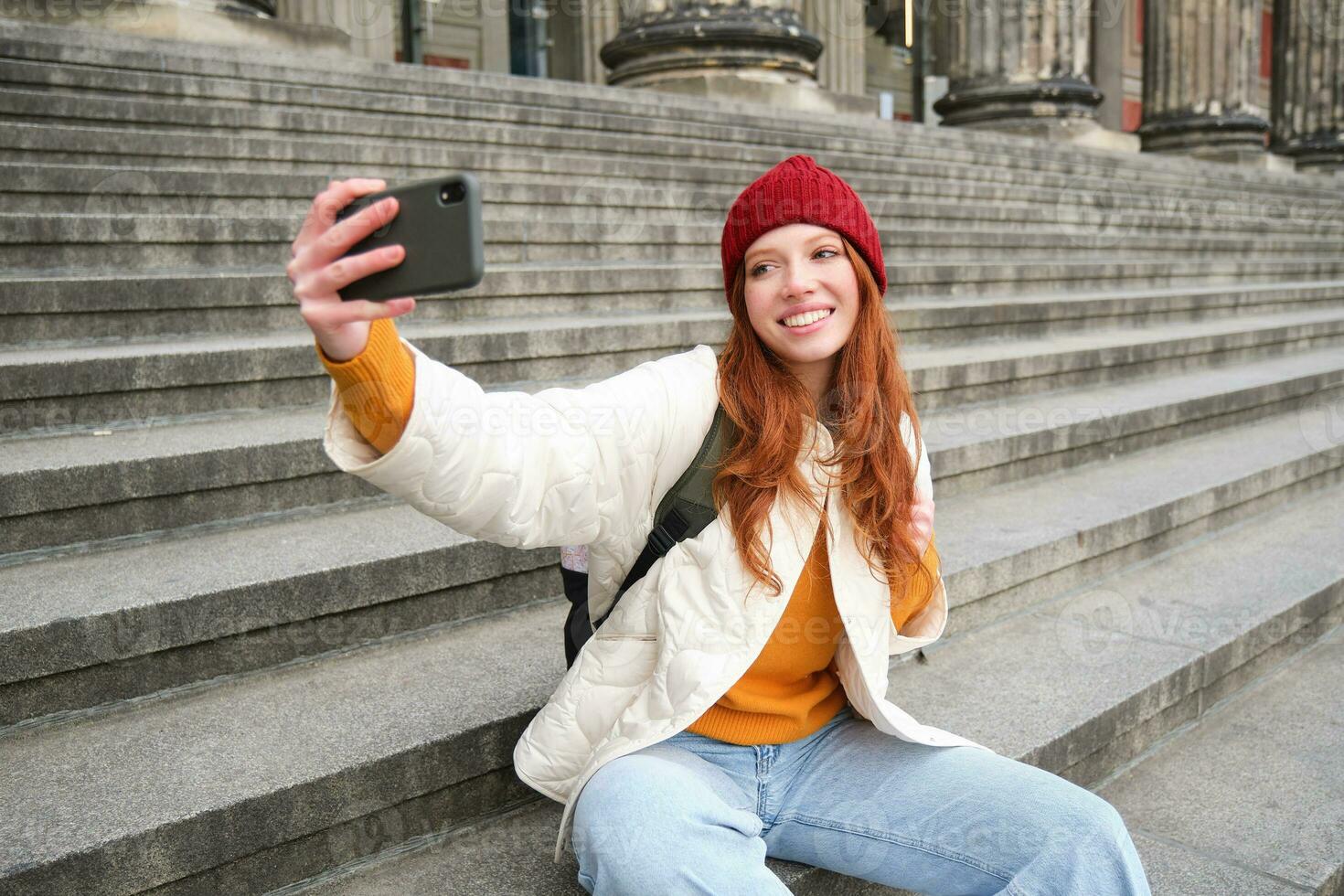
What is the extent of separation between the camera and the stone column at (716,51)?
8.64m

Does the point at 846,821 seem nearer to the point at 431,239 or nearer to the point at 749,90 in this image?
the point at 431,239

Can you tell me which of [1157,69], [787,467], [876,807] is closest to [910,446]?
[787,467]

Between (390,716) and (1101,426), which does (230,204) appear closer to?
(390,716)

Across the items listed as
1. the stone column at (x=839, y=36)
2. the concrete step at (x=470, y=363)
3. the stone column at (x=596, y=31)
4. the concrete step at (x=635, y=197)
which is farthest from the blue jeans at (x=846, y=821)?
the stone column at (x=839, y=36)

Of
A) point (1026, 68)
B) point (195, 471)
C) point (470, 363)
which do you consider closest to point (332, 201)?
point (195, 471)

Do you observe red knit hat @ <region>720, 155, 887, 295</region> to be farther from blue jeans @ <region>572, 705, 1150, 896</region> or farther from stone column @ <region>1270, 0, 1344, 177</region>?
stone column @ <region>1270, 0, 1344, 177</region>

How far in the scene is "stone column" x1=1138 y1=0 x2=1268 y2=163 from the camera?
1382cm

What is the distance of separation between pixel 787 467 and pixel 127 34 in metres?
5.50

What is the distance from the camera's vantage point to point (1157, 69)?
47.4 feet

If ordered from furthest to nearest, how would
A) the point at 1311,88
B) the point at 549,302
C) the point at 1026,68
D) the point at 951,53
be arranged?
1. the point at 1311,88
2. the point at 951,53
3. the point at 1026,68
4. the point at 549,302

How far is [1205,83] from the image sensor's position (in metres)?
14.0

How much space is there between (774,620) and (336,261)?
897mm

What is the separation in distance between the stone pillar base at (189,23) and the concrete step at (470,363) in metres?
3.33

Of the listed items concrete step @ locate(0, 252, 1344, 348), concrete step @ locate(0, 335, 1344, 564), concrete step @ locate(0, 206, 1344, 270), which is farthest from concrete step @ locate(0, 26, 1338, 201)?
concrete step @ locate(0, 335, 1344, 564)
